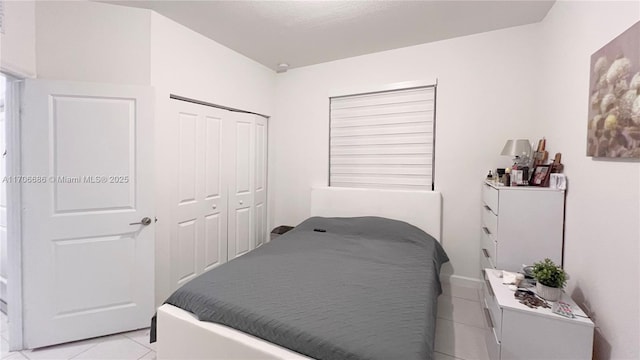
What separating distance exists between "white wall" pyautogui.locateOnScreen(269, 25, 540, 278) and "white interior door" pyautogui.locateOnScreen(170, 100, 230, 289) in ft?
4.73

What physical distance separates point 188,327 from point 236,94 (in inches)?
98.0

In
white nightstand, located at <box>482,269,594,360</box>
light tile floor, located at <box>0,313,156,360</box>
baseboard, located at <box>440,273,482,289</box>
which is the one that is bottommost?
light tile floor, located at <box>0,313,156,360</box>

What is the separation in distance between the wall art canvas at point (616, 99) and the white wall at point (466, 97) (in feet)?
3.61

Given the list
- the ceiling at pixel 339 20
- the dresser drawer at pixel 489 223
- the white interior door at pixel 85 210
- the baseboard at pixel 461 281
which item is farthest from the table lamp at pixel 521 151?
the white interior door at pixel 85 210

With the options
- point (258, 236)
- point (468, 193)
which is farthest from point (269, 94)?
point (468, 193)

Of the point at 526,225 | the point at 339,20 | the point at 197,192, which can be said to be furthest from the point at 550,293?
the point at 197,192

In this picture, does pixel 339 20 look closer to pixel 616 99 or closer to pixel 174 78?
pixel 174 78

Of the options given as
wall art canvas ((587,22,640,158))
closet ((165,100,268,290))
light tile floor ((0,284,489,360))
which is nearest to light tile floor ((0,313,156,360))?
light tile floor ((0,284,489,360))

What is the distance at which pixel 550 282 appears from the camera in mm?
1532

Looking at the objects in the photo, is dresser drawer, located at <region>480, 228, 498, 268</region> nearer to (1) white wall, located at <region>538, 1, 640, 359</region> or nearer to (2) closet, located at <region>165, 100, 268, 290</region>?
(1) white wall, located at <region>538, 1, 640, 359</region>

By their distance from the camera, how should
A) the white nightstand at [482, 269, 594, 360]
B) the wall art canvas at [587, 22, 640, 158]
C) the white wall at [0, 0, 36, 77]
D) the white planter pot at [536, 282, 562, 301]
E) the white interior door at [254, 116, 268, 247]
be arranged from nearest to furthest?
the wall art canvas at [587, 22, 640, 158] → the white nightstand at [482, 269, 594, 360] → the white planter pot at [536, 282, 562, 301] → the white wall at [0, 0, 36, 77] → the white interior door at [254, 116, 268, 247]

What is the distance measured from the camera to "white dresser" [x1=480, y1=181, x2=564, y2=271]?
1895 mm

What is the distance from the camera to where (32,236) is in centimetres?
193

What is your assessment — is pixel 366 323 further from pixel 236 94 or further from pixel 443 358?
pixel 236 94
